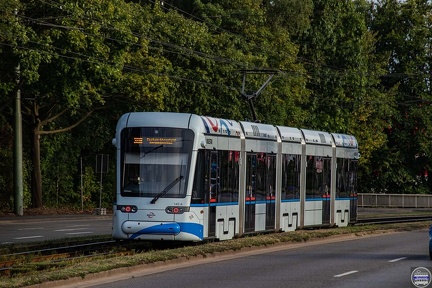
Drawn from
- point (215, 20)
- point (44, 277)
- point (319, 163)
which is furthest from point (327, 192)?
point (215, 20)

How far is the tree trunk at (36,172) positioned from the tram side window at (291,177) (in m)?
19.3

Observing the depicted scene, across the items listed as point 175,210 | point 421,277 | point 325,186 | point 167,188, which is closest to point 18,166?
point 325,186

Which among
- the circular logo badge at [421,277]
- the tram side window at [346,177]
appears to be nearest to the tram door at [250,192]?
the tram side window at [346,177]

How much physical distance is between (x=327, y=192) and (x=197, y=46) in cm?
2108

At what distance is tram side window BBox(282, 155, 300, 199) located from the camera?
115 feet

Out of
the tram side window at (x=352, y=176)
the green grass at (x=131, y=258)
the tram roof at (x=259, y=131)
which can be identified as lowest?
the green grass at (x=131, y=258)

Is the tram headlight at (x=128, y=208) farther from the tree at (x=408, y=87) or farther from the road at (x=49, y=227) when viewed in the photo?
the tree at (x=408, y=87)

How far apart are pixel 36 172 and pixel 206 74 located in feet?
36.6

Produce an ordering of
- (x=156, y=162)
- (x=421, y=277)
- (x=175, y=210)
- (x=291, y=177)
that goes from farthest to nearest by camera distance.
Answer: (x=291, y=177), (x=156, y=162), (x=175, y=210), (x=421, y=277)

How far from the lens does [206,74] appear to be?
193ft

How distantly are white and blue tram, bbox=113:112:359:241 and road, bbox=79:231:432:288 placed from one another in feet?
5.79

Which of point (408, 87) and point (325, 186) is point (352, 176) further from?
point (408, 87)

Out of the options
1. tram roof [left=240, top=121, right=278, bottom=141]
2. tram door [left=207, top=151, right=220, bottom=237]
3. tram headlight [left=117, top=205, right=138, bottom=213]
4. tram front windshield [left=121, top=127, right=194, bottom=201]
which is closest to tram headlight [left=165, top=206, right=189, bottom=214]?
tram front windshield [left=121, top=127, right=194, bottom=201]

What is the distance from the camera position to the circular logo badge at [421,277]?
19.0 meters
